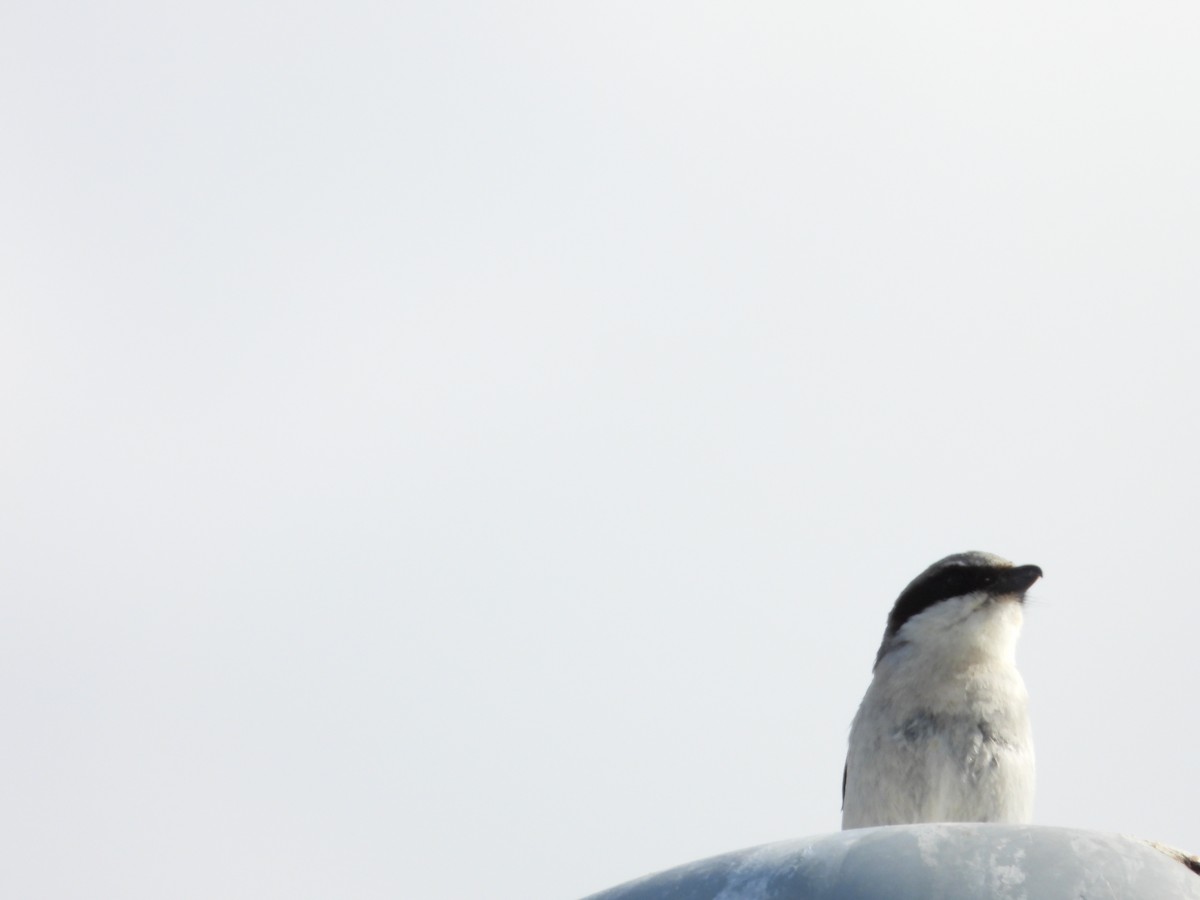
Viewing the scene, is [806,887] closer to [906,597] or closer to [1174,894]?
[1174,894]

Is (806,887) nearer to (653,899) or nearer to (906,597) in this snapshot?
(653,899)

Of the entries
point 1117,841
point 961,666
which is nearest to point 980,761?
point 961,666

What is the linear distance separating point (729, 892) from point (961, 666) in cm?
742

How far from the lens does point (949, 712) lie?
11.3m

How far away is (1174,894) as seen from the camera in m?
4.63

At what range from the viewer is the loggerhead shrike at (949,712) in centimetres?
1101

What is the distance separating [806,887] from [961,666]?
7.44 meters

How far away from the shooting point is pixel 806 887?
4453 millimetres

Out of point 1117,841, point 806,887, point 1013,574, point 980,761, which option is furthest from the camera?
point 1013,574

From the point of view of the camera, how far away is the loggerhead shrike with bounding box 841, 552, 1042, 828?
36.1 feet

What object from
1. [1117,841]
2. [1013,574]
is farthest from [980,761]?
[1117,841]

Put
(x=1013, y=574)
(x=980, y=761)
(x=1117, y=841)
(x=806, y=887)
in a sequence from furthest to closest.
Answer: (x=1013, y=574) → (x=980, y=761) → (x=1117, y=841) → (x=806, y=887)

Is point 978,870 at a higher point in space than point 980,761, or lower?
higher

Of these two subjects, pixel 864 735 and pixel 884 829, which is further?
pixel 864 735
